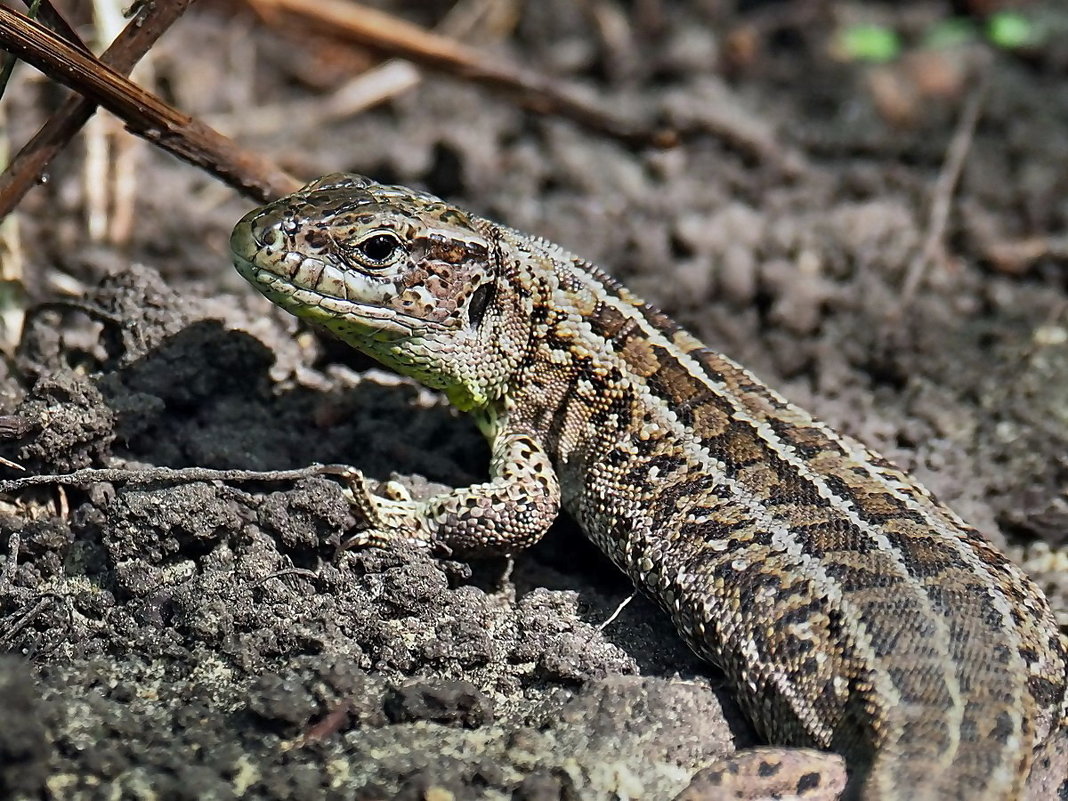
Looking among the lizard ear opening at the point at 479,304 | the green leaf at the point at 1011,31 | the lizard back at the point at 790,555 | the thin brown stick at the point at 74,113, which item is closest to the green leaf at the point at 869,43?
the green leaf at the point at 1011,31

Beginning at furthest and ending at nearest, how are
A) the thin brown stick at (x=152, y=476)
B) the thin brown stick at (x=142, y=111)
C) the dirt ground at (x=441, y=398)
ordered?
the thin brown stick at (x=152, y=476), the thin brown stick at (x=142, y=111), the dirt ground at (x=441, y=398)

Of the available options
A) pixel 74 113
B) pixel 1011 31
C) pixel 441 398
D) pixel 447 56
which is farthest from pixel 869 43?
pixel 74 113

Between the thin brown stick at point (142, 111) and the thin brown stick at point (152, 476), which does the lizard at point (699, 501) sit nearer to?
the thin brown stick at point (152, 476)

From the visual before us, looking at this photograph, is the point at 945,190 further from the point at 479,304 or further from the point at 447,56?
the point at 479,304

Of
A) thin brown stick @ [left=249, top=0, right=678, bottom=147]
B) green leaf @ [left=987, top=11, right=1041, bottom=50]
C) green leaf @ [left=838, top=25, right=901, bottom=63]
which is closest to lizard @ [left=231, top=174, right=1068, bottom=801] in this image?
thin brown stick @ [left=249, top=0, right=678, bottom=147]

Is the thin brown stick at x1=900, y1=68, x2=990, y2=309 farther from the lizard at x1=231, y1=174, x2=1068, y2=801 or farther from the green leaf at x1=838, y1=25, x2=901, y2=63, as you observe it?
Answer: the lizard at x1=231, y1=174, x2=1068, y2=801

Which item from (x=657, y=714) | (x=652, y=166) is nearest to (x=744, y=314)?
(x=652, y=166)
